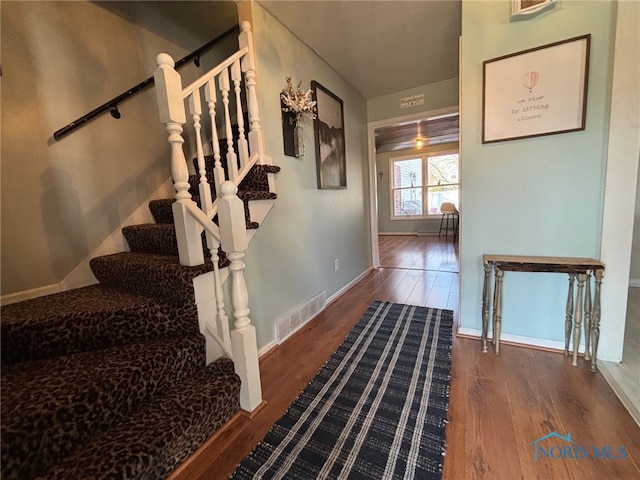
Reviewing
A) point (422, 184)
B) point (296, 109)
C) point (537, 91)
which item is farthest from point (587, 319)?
point (422, 184)

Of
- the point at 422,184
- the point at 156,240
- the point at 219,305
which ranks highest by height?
the point at 422,184

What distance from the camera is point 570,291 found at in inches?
61.5

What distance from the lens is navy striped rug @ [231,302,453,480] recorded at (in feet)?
3.36

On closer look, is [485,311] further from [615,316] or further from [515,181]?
[515,181]

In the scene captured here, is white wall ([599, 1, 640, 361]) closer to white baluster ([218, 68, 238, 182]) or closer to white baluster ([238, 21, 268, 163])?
white baluster ([238, 21, 268, 163])

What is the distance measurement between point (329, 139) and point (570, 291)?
2192 mm

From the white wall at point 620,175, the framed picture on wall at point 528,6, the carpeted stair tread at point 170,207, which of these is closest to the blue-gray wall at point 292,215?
the carpeted stair tread at point 170,207

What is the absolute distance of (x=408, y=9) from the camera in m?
1.89

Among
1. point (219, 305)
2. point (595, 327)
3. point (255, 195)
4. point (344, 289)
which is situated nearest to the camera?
point (219, 305)

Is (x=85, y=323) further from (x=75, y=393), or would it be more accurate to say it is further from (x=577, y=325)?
(x=577, y=325)

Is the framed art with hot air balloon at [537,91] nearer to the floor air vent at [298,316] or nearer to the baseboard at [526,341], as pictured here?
the baseboard at [526,341]

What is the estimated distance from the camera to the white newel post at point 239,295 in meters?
1.20

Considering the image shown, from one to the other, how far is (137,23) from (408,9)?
2018mm

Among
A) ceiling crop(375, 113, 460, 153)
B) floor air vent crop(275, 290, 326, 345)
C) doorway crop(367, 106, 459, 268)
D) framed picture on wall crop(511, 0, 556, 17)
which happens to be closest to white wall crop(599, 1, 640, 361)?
framed picture on wall crop(511, 0, 556, 17)
